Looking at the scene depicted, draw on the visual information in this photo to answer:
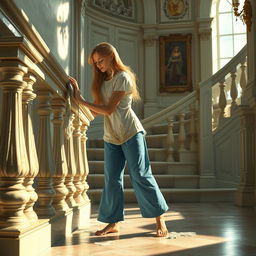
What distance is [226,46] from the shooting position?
32.7ft

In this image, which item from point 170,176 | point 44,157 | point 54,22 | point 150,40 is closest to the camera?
point 44,157

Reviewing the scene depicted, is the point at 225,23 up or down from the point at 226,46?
up

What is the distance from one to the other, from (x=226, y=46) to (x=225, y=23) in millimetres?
529

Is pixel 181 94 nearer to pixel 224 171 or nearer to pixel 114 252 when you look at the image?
pixel 224 171

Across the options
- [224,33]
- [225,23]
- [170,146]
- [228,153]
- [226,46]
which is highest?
[225,23]

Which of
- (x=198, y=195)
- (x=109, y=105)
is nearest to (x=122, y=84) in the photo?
(x=109, y=105)

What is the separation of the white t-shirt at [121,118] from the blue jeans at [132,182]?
0.17 ft

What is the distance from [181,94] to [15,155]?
7820 mm

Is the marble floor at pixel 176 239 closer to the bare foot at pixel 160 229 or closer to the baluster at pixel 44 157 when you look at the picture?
the bare foot at pixel 160 229

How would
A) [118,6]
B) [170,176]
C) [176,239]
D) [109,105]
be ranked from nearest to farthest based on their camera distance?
[176,239] → [109,105] → [170,176] → [118,6]

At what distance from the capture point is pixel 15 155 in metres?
1.96

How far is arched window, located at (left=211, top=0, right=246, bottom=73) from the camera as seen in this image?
9883 millimetres

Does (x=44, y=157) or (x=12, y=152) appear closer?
(x=12, y=152)

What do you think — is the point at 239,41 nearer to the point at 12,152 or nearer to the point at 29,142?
the point at 29,142
